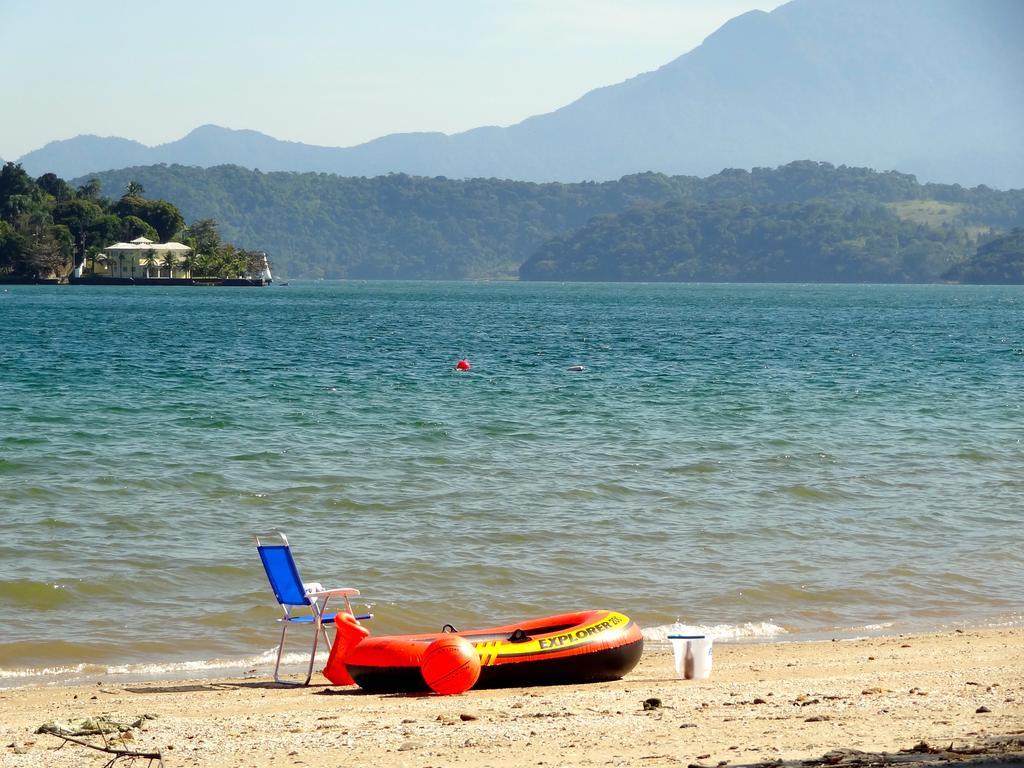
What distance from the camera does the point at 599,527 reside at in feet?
44.4

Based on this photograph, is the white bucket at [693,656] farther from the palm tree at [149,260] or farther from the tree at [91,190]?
the tree at [91,190]

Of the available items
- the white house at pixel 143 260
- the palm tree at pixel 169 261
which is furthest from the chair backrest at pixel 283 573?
the palm tree at pixel 169 261

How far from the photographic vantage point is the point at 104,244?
158 metres

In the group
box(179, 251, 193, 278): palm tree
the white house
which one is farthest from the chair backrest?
box(179, 251, 193, 278): palm tree

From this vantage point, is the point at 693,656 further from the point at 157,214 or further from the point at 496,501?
the point at 157,214

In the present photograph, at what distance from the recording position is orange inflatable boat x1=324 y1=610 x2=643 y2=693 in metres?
8.15

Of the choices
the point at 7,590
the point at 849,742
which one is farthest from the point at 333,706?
the point at 7,590

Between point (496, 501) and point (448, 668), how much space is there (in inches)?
272

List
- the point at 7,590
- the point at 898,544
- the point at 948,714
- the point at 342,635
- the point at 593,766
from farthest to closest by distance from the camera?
the point at 898,544 → the point at 7,590 → the point at 342,635 → the point at 948,714 → the point at 593,766

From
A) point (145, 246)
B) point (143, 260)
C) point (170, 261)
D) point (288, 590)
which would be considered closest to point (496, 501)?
point (288, 590)

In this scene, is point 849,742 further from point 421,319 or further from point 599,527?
point 421,319

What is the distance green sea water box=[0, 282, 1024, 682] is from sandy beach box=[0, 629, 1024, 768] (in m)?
1.51

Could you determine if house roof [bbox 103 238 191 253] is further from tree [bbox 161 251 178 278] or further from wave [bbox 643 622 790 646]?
wave [bbox 643 622 790 646]

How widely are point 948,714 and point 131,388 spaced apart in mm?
24111
